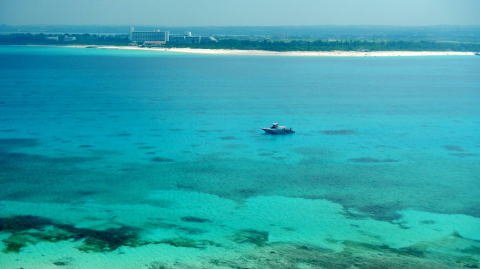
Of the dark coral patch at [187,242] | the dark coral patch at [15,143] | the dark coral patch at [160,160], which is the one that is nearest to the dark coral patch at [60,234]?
the dark coral patch at [187,242]

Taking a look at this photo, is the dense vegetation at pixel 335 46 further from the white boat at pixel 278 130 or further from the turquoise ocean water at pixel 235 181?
the white boat at pixel 278 130

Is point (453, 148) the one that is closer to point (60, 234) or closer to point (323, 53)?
point (60, 234)

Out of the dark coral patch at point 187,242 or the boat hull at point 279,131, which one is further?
the boat hull at point 279,131

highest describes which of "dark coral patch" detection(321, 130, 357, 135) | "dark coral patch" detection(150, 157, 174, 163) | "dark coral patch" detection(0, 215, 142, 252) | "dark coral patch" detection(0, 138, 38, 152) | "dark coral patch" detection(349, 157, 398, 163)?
"dark coral patch" detection(321, 130, 357, 135)

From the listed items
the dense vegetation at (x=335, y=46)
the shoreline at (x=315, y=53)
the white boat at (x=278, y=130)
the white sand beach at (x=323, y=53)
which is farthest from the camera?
the dense vegetation at (x=335, y=46)

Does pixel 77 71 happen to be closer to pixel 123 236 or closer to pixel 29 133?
pixel 29 133

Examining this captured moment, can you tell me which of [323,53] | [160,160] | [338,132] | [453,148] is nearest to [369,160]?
[453,148]

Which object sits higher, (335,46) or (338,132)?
(335,46)

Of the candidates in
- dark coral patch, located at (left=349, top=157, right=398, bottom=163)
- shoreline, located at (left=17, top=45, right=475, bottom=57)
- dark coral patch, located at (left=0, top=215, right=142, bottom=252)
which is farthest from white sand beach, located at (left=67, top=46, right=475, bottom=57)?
dark coral patch, located at (left=0, top=215, right=142, bottom=252)

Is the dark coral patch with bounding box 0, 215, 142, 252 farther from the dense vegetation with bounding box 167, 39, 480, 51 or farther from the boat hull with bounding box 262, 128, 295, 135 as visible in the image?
the dense vegetation with bounding box 167, 39, 480, 51
